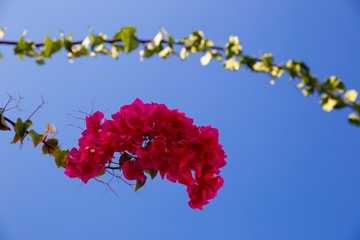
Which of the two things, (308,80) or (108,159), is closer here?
(308,80)

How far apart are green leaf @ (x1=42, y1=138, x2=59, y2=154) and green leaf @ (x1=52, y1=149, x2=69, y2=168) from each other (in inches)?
0.4

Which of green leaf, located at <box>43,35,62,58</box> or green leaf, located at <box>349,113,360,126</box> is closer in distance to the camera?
green leaf, located at <box>349,113,360,126</box>

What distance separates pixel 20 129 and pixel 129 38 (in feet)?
1.85

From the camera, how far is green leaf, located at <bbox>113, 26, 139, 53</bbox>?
106cm

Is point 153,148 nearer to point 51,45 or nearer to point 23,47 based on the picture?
point 51,45

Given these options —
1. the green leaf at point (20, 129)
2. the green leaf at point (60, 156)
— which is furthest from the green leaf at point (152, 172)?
the green leaf at point (20, 129)

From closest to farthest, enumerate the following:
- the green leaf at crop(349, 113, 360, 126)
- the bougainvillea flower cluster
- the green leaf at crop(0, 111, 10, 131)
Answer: the green leaf at crop(349, 113, 360, 126) < the green leaf at crop(0, 111, 10, 131) < the bougainvillea flower cluster

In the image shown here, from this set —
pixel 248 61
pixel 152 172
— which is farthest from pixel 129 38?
pixel 152 172

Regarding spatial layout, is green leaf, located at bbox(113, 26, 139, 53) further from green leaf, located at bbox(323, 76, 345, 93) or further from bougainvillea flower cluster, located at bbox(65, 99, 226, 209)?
green leaf, located at bbox(323, 76, 345, 93)

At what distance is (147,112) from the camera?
1.30 m

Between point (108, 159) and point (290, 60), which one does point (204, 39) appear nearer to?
point (290, 60)

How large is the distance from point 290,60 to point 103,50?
2.65 ft

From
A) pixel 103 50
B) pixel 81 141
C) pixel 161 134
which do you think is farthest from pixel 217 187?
pixel 103 50

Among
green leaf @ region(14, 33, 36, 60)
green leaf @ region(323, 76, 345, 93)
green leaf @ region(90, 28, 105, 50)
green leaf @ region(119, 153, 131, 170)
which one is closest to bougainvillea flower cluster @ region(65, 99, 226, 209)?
green leaf @ region(119, 153, 131, 170)
